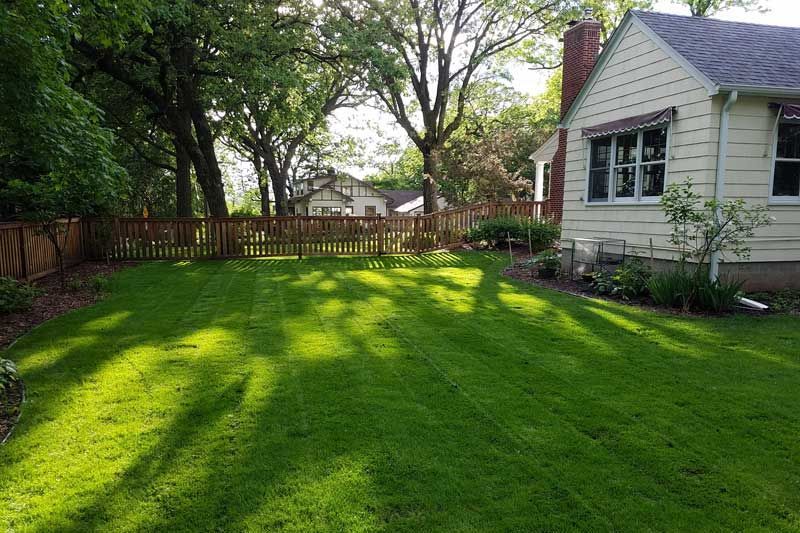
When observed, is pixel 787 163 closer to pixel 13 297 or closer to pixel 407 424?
pixel 407 424

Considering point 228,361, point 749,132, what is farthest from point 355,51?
point 228,361

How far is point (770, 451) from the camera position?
3176 millimetres

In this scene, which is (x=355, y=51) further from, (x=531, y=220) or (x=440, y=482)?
(x=440, y=482)

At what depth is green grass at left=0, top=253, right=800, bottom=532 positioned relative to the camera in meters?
2.60

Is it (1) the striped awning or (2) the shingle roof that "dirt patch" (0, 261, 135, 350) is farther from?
(2) the shingle roof

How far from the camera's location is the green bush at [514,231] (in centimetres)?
1412

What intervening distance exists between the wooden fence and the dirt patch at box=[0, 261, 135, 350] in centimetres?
25

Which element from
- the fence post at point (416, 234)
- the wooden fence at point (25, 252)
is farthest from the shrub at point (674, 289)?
the wooden fence at point (25, 252)

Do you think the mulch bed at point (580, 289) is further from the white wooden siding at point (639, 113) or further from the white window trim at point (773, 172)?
the white window trim at point (773, 172)

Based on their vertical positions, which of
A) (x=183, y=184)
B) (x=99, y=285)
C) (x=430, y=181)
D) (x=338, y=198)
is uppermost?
(x=338, y=198)

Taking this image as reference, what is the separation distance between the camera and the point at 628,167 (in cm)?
916

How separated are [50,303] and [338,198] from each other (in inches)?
1563

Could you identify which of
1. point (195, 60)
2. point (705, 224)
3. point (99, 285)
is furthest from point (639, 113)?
point (195, 60)

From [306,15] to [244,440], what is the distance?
1708cm
